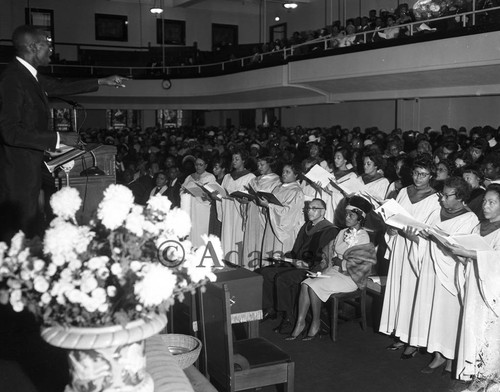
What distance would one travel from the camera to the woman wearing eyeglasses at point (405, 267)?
578cm

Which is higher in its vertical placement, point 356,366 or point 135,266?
point 135,266

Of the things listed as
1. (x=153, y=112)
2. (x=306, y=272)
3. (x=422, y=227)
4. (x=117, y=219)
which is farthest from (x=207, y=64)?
(x=117, y=219)

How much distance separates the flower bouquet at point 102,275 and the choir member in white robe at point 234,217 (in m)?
6.41

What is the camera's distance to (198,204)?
9266 mm

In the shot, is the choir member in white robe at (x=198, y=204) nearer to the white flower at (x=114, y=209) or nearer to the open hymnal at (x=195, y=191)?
the open hymnal at (x=195, y=191)

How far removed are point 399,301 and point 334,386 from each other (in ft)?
3.92

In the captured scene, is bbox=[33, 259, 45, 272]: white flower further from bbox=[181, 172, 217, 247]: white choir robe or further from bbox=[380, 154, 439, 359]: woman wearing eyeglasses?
bbox=[181, 172, 217, 247]: white choir robe

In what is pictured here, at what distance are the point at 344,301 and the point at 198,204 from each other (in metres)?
3.35

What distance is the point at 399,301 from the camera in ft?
19.3

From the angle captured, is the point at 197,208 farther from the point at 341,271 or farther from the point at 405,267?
the point at 405,267

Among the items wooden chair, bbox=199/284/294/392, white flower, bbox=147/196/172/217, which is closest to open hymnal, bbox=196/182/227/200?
wooden chair, bbox=199/284/294/392

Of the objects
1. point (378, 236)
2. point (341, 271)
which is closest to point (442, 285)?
point (341, 271)

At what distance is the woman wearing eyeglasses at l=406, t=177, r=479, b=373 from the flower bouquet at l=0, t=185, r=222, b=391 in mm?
3299

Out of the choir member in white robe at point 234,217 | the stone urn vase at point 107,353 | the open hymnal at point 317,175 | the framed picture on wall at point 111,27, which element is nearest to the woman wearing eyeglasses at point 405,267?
the open hymnal at point 317,175
